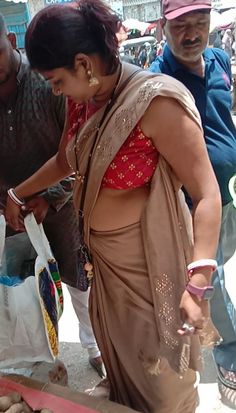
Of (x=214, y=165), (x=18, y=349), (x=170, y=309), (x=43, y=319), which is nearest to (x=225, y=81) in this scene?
(x=214, y=165)

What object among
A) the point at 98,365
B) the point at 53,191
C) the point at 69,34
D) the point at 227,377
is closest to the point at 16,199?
the point at 53,191

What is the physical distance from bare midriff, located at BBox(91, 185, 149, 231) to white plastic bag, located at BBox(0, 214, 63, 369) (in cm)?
30

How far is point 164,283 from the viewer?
132cm

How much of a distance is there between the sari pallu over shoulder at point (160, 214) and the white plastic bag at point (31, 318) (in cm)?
27

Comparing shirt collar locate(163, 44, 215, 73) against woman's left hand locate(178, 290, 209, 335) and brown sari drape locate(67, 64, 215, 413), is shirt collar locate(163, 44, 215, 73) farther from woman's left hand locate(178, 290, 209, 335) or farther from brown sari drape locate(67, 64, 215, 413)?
woman's left hand locate(178, 290, 209, 335)

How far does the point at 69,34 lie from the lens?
115 cm

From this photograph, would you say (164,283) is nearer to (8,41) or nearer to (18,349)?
(18,349)

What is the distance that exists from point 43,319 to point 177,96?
2.69 ft

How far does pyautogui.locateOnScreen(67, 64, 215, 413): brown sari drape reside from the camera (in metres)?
1.24

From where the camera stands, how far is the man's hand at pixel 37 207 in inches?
68.4

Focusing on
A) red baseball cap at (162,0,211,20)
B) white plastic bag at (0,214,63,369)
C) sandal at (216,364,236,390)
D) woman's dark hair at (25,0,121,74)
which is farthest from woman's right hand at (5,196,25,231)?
sandal at (216,364,236,390)

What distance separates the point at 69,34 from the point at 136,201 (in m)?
0.48

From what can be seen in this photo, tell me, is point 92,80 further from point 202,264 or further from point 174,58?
point 174,58

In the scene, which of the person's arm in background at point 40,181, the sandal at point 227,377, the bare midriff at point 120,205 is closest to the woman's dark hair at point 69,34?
the bare midriff at point 120,205
